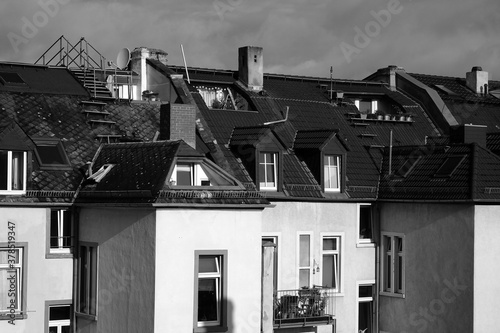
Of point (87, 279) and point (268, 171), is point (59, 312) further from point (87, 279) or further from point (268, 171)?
point (268, 171)

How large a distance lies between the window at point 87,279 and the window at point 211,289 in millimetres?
3778

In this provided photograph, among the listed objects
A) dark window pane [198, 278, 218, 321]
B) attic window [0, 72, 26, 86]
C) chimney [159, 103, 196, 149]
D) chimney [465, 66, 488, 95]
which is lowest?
dark window pane [198, 278, 218, 321]

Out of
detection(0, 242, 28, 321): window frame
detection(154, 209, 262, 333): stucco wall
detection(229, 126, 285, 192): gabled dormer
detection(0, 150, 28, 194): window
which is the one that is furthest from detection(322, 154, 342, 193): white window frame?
detection(0, 242, 28, 321): window frame

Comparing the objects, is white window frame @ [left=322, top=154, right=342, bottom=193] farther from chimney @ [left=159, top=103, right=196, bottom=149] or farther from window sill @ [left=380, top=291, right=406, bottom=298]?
chimney @ [left=159, top=103, right=196, bottom=149]

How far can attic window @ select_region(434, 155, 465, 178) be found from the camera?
40.8 meters

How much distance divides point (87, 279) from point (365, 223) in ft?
42.0

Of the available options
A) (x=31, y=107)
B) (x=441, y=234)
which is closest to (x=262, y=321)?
(x=441, y=234)

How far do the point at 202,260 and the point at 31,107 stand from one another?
31.9ft

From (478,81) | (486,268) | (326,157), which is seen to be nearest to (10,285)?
(326,157)

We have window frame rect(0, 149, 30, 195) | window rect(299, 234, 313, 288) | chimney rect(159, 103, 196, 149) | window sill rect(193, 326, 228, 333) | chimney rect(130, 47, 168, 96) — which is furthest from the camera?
chimney rect(130, 47, 168, 96)

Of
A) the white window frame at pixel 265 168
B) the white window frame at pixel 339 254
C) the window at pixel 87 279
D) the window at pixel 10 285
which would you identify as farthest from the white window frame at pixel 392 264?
the window at pixel 10 285

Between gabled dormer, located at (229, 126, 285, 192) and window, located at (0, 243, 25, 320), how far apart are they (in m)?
9.68

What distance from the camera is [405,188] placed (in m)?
42.2

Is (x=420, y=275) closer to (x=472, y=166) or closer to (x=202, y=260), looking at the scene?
(x=472, y=166)
